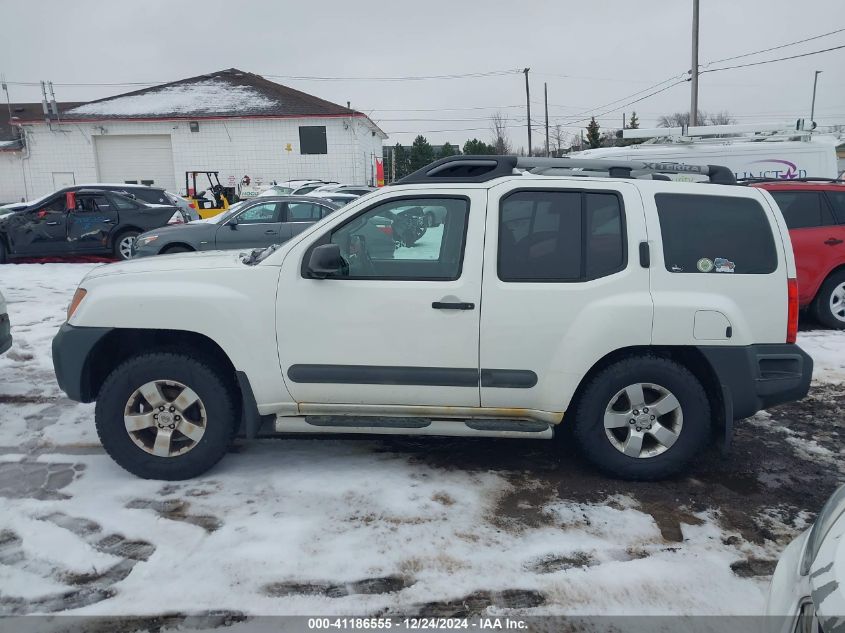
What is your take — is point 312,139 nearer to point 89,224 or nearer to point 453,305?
point 89,224

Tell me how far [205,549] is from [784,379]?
135 inches

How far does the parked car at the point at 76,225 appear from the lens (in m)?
13.3

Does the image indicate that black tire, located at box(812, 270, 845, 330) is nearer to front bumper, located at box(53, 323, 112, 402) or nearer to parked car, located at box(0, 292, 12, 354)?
front bumper, located at box(53, 323, 112, 402)

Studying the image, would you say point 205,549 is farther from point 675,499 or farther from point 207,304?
point 675,499

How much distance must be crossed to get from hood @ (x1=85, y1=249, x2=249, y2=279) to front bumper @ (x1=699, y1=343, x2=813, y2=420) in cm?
296

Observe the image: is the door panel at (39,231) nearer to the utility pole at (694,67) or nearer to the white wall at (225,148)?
the utility pole at (694,67)

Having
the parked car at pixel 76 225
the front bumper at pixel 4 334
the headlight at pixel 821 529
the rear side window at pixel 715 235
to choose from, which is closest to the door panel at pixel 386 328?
the rear side window at pixel 715 235

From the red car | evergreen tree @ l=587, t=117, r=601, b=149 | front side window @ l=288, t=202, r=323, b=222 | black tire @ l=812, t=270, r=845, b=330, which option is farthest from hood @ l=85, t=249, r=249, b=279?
evergreen tree @ l=587, t=117, r=601, b=149

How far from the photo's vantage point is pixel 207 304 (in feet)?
12.7

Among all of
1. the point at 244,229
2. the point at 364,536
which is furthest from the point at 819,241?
the point at 244,229

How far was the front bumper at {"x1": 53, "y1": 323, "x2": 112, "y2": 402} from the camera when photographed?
3.96 meters

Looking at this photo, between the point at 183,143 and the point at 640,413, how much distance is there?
3550cm

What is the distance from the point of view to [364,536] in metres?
3.44

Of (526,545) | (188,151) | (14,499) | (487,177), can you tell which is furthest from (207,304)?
(188,151)
